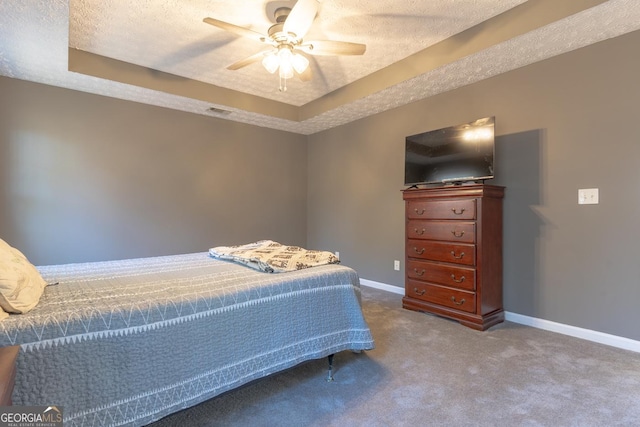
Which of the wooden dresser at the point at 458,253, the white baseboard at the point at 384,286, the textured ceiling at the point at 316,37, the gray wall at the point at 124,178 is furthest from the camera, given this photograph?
the white baseboard at the point at 384,286

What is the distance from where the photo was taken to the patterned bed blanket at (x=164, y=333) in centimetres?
108

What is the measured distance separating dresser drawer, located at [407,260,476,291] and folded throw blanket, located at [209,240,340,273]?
123cm

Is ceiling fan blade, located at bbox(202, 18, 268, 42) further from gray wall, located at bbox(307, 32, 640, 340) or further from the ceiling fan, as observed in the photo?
gray wall, located at bbox(307, 32, 640, 340)

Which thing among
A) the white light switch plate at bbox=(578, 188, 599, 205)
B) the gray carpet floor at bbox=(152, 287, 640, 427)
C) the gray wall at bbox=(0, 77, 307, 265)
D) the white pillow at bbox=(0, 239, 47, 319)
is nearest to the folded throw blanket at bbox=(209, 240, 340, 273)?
the gray carpet floor at bbox=(152, 287, 640, 427)

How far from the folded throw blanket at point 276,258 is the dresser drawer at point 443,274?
1.23 meters

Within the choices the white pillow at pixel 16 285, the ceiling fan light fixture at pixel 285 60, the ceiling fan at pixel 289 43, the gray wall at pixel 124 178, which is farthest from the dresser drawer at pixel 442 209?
the white pillow at pixel 16 285

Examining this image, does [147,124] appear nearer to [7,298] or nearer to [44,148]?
[44,148]

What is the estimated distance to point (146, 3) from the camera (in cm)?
229

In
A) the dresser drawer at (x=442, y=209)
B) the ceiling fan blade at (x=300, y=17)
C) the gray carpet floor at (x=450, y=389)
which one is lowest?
the gray carpet floor at (x=450, y=389)

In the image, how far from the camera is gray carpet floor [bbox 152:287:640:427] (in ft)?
4.98

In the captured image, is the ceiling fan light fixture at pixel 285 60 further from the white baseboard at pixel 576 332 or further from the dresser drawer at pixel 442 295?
the white baseboard at pixel 576 332

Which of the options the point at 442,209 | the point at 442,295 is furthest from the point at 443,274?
the point at 442,209

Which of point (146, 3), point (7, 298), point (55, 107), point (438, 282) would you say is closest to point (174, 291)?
point (7, 298)

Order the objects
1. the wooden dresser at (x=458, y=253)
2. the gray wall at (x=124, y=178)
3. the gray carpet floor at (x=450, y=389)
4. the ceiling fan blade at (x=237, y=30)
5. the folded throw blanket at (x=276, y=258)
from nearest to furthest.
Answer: the gray carpet floor at (x=450, y=389) < the folded throw blanket at (x=276, y=258) < the ceiling fan blade at (x=237, y=30) < the wooden dresser at (x=458, y=253) < the gray wall at (x=124, y=178)
